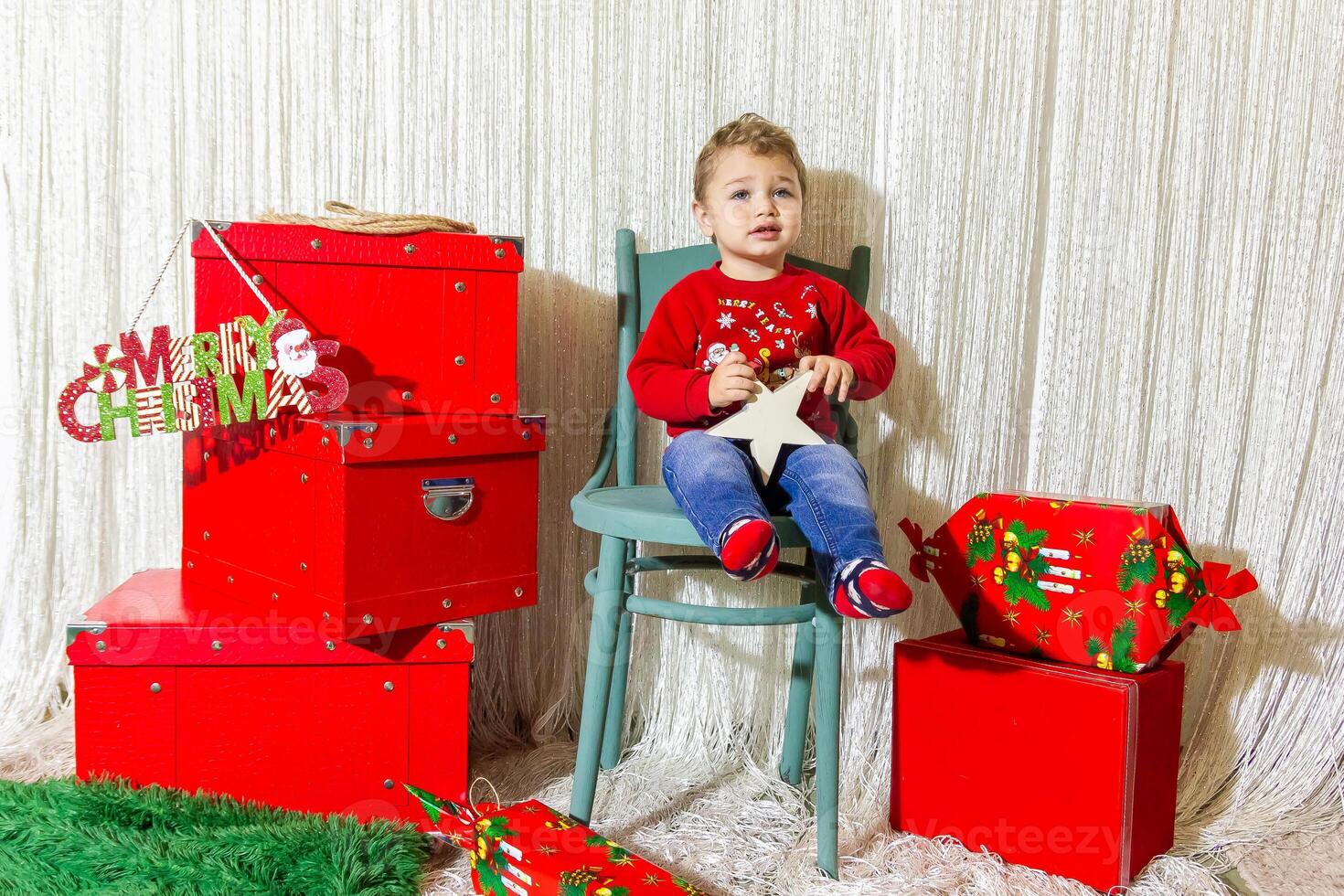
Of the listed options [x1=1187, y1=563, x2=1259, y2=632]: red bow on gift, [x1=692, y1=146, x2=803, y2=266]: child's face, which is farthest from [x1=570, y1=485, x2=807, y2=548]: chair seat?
[x1=1187, y1=563, x2=1259, y2=632]: red bow on gift

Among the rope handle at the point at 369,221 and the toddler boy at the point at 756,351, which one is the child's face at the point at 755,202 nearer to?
the toddler boy at the point at 756,351

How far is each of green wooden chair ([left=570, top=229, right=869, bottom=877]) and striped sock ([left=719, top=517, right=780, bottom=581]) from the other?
86 mm

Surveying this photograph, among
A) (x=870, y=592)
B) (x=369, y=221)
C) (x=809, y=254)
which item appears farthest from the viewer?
(x=809, y=254)

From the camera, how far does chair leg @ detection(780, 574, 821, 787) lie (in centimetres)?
134

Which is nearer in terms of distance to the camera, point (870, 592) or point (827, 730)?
point (870, 592)

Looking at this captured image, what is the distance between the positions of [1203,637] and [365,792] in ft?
3.63

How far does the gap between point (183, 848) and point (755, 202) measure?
95 cm

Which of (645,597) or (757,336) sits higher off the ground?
(757,336)

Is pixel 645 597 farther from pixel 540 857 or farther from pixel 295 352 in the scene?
pixel 295 352

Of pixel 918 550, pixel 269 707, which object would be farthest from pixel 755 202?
pixel 269 707

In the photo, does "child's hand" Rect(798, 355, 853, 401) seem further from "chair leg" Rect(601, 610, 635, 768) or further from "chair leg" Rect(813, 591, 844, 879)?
"chair leg" Rect(601, 610, 635, 768)

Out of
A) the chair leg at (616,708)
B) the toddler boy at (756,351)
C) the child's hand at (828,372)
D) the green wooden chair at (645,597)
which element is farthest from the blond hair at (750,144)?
the chair leg at (616,708)

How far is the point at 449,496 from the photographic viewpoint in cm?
119

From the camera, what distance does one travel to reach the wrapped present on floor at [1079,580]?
1099 millimetres
